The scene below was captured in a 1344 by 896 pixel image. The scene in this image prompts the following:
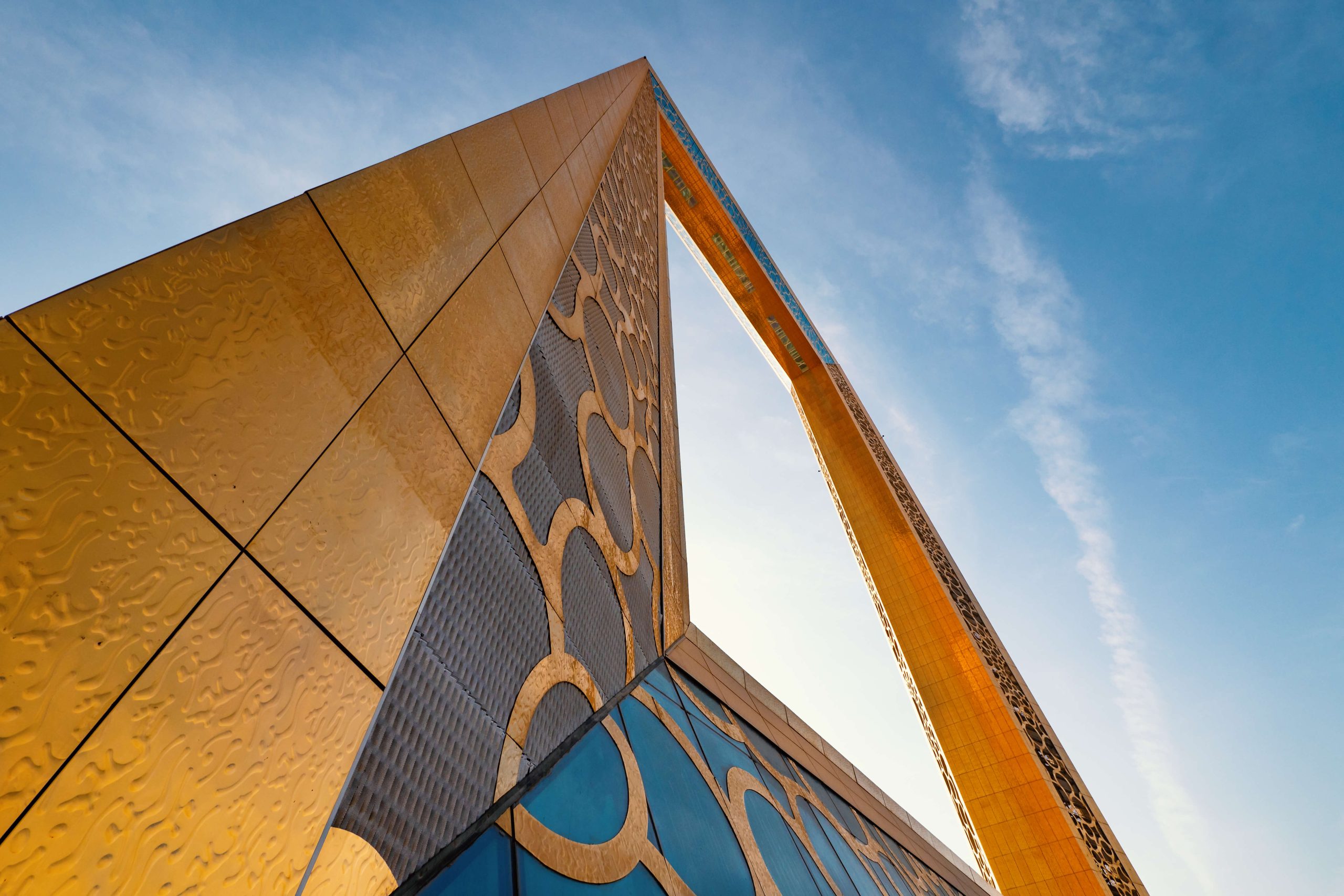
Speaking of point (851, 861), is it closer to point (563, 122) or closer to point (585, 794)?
point (585, 794)

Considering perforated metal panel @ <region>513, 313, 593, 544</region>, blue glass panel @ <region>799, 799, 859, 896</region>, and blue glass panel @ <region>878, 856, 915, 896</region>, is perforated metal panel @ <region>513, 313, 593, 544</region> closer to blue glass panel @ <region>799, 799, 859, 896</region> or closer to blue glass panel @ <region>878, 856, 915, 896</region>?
blue glass panel @ <region>799, 799, 859, 896</region>

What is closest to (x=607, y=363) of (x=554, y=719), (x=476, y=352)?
(x=476, y=352)

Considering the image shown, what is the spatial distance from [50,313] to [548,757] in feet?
5.76

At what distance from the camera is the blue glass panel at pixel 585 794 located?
1953 millimetres

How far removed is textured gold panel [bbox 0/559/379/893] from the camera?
82 centimetres

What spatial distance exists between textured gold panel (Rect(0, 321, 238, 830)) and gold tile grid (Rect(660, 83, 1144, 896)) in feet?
37.6

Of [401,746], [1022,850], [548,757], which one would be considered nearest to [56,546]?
[401,746]

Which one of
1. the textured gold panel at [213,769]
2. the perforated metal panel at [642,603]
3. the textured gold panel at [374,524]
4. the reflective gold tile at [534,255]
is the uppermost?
the reflective gold tile at [534,255]

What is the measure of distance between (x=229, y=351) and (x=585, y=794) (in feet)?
5.57

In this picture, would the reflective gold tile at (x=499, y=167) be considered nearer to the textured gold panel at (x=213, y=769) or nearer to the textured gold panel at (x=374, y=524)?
the textured gold panel at (x=374, y=524)

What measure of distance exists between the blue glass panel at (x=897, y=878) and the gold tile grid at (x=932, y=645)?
231 inches

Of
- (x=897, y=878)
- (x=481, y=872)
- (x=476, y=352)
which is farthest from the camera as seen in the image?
(x=897, y=878)

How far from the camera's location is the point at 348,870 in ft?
4.07

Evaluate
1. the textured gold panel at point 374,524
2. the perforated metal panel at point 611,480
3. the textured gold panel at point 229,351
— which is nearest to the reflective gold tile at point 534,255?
the perforated metal panel at point 611,480
